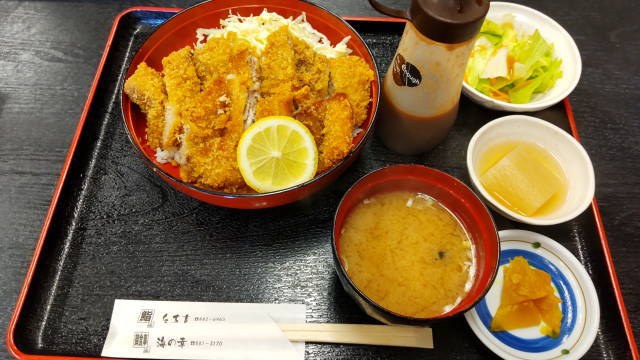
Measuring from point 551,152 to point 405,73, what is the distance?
82cm

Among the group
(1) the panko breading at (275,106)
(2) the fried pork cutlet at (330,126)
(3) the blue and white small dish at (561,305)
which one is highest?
(1) the panko breading at (275,106)

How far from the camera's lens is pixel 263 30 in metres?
2.12

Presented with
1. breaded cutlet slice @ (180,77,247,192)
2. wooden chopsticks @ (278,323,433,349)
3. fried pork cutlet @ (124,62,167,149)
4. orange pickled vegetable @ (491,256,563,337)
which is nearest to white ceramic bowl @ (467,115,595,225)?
orange pickled vegetable @ (491,256,563,337)

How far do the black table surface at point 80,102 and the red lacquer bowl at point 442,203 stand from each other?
806 millimetres

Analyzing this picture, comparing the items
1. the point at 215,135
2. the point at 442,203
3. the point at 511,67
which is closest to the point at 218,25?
the point at 215,135

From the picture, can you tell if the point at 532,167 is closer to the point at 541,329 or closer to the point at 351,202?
the point at 541,329

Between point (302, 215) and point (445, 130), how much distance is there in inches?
29.7

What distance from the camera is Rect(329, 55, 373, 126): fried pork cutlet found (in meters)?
1.83

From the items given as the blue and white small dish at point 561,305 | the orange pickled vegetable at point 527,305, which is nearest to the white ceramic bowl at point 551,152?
the blue and white small dish at point 561,305

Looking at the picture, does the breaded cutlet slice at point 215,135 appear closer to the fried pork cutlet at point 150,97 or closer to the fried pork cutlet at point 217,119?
the fried pork cutlet at point 217,119

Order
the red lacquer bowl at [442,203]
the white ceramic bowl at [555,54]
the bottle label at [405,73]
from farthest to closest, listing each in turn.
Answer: the white ceramic bowl at [555,54] → the bottle label at [405,73] → the red lacquer bowl at [442,203]

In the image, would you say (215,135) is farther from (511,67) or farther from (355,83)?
(511,67)

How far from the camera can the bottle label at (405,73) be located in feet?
5.24

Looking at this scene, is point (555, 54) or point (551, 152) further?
point (555, 54)
